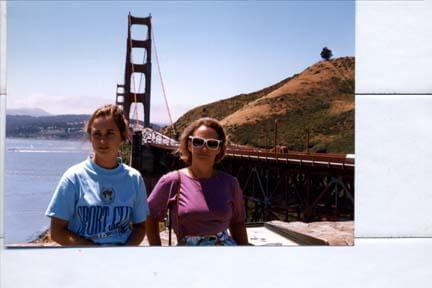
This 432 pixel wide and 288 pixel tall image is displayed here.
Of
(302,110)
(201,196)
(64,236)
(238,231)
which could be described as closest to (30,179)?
(64,236)

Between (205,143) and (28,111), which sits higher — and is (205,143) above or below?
below

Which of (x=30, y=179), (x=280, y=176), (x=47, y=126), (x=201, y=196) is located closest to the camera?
(x=201, y=196)

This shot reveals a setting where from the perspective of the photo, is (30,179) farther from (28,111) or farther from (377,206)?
(377,206)

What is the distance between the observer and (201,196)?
9.25 feet

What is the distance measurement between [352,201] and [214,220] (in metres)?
1.19

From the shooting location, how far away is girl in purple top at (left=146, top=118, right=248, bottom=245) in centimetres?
282

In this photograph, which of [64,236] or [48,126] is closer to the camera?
[64,236]

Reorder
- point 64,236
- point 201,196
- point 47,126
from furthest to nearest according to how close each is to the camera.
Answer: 1. point 47,126
2. point 64,236
3. point 201,196

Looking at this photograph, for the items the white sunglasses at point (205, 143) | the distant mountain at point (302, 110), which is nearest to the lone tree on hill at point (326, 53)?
the distant mountain at point (302, 110)

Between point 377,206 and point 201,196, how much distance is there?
1186 mm

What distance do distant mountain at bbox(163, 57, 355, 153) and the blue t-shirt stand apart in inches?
23.4

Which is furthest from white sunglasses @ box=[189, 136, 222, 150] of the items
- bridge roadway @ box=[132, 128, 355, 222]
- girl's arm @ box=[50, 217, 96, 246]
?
girl's arm @ box=[50, 217, 96, 246]

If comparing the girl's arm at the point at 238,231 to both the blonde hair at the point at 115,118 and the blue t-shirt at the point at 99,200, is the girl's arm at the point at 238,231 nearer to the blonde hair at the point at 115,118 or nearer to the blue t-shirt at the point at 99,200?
the blue t-shirt at the point at 99,200

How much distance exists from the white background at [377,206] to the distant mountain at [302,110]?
0.39ft
